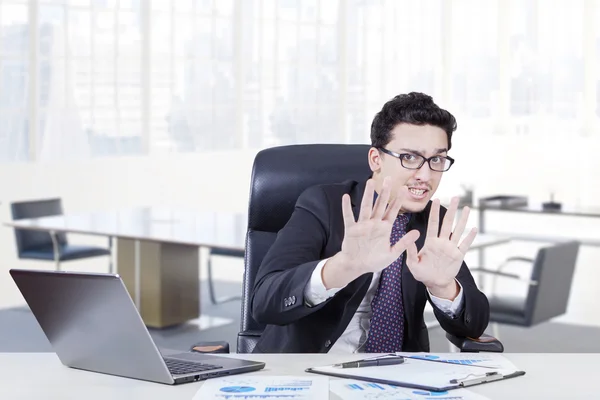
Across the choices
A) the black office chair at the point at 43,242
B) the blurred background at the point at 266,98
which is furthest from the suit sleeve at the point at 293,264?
the black office chair at the point at 43,242

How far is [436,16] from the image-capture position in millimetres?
12062

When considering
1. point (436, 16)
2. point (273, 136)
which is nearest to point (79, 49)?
point (273, 136)

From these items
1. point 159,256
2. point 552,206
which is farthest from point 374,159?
point 552,206

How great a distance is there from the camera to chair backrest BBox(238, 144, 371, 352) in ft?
9.72

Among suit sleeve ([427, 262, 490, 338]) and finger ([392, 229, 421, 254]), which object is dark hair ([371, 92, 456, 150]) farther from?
finger ([392, 229, 421, 254])

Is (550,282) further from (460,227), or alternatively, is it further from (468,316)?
(460,227)

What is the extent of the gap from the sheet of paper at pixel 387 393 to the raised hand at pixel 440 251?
1.34 feet

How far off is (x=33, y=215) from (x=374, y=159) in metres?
4.20

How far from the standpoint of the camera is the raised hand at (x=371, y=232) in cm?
218

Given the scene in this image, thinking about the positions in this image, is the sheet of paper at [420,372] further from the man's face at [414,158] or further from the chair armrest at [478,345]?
the man's face at [414,158]

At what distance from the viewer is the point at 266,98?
32.4 feet

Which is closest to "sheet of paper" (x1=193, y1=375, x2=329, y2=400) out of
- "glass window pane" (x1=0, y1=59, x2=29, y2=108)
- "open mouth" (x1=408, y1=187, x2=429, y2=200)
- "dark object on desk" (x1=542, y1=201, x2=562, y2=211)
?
"open mouth" (x1=408, y1=187, x2=429, y2=200)

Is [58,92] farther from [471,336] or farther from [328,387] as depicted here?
[328,387]

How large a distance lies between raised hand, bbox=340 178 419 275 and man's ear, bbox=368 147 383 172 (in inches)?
19.8
